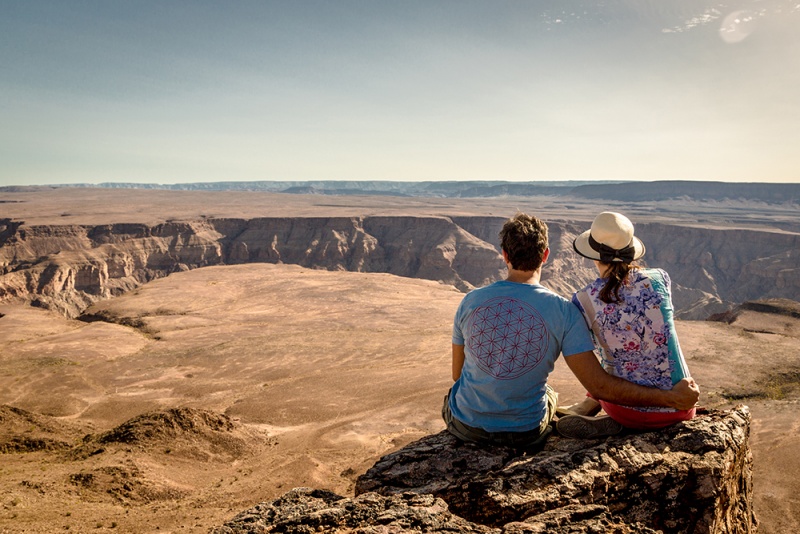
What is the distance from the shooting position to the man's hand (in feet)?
14.1

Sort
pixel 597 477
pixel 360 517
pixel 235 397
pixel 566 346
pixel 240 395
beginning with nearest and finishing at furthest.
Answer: pixel 360 517 → pixel 597 477 → pixel 566 346 → pixel 235 397 → pixel 240 395

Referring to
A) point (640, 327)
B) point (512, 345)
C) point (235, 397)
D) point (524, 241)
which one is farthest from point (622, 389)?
point (235, 397)

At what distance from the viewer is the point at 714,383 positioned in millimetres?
23297

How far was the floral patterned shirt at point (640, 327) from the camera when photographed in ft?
14.2

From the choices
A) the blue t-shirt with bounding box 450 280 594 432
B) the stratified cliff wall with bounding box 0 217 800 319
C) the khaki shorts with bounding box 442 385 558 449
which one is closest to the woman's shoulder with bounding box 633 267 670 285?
the blue t-shirt with bounding box 450 280 594 432

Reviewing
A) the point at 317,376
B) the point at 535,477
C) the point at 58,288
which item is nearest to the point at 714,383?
the point at 317,376

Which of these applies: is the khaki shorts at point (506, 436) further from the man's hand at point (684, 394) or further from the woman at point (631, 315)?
the man's hand at point (684, 394)

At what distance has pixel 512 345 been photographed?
4.11 m

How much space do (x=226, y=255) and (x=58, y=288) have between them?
28.7m

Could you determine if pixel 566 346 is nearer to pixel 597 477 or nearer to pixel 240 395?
pixel 597 477

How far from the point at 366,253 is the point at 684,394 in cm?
8922

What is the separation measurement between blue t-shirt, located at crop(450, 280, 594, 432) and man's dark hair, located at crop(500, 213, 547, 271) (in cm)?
19

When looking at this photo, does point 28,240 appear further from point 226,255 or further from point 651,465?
point 651,465

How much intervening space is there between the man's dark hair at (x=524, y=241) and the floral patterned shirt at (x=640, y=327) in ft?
2.20
